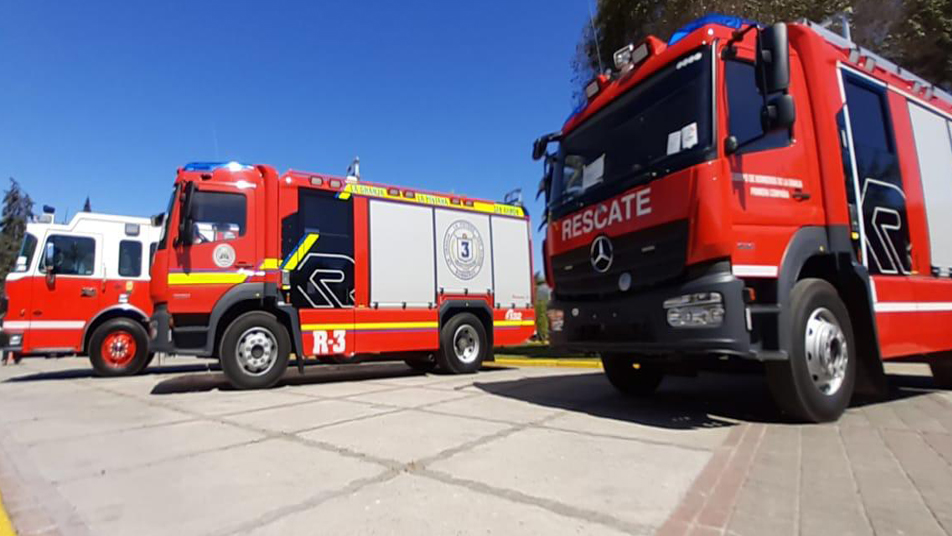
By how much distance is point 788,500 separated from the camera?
2607 millimetres

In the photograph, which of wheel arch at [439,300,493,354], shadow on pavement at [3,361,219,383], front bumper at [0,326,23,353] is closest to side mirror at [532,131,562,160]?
wheel arch at [439,300,493,354]

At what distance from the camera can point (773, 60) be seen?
12.7ft

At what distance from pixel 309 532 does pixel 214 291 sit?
5.49m

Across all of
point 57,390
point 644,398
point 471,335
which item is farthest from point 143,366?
point 644,398

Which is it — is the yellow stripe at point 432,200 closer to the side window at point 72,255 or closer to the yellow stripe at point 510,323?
the yellow stripe at point 510,323

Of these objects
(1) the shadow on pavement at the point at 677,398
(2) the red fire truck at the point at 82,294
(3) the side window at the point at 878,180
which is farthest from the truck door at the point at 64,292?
(3) the side window at the point at 878,180

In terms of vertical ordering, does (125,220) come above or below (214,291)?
above

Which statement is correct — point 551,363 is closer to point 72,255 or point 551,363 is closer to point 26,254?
point 72,255

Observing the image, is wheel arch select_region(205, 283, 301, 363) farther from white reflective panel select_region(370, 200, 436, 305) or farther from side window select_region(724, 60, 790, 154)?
side window select_region(724, 60, 790, 154)

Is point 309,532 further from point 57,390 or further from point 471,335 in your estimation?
point 57,390

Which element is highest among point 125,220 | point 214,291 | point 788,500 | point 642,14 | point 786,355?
point 642,14

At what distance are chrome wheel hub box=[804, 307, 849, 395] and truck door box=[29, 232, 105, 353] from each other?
1129cm

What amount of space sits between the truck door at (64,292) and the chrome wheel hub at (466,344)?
687 cm

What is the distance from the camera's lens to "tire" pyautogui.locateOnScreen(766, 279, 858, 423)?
3941 mm
